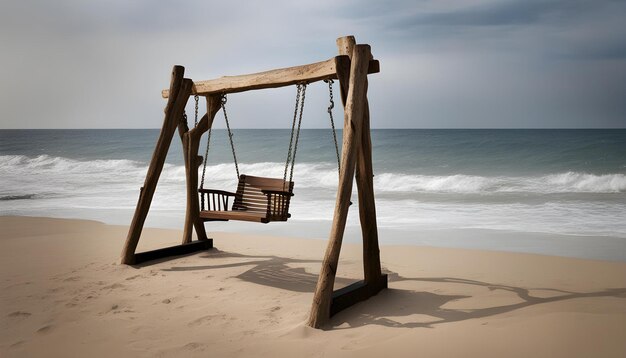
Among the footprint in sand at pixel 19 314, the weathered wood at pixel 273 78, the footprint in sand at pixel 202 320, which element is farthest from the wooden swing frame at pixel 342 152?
the footprint in sand at pixel 19 314

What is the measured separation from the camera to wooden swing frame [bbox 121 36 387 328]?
3628 millimetres

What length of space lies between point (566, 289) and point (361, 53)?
264cm

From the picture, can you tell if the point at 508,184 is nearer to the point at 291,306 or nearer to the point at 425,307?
the point at 425,307

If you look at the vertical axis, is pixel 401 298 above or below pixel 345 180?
below

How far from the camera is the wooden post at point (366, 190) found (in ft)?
13.1

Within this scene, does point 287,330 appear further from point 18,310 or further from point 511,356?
point 18,310

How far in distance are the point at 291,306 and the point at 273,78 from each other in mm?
2077

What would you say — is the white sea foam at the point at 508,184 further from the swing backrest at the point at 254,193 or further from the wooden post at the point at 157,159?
the wooden post at the point at 157,159

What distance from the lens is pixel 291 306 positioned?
158 inches

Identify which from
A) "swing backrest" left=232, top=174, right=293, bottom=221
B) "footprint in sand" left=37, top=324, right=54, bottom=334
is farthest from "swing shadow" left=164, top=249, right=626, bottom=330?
"footprint in sand" left=37, top=324, right=54, bottom=334

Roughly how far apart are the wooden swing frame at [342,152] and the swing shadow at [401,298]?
135 mm

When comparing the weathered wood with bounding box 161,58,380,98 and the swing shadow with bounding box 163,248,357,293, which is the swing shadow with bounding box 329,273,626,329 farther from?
the weathered wood with bounding box 161,58,380,98

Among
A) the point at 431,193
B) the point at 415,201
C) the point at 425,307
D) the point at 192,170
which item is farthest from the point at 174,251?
the point at 431,193

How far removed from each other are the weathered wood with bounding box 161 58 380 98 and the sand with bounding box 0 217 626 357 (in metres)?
1.81
